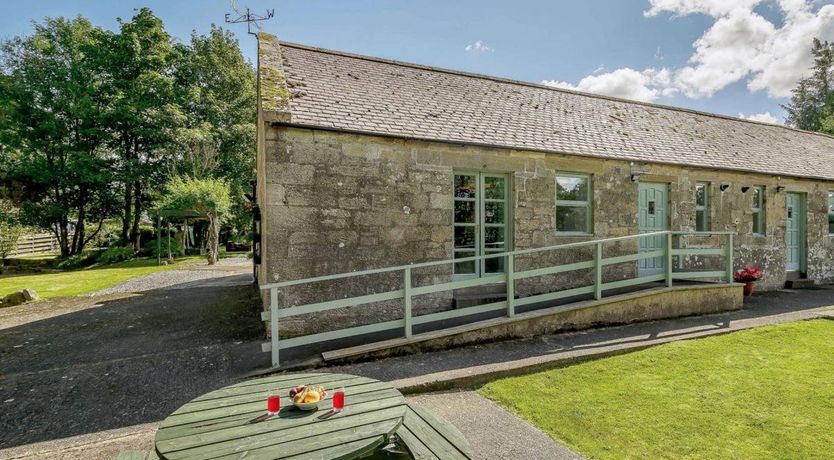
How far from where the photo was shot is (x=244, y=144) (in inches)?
1035

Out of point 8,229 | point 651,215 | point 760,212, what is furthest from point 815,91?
point 8,229

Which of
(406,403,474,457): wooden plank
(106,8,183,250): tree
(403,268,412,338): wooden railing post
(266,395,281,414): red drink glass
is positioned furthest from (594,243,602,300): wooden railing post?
(106,8,183,250): tree

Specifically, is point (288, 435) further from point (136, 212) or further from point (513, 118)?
point (136, 212)

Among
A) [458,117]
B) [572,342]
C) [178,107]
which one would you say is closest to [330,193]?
[458,117]

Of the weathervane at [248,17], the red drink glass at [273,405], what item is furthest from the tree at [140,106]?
the red drink glass at [273,405]

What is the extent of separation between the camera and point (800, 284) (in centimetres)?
1063

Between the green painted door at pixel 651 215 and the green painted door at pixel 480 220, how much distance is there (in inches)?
147

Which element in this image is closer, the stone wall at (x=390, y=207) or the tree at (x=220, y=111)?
the stone wall at (x=390, y=207)

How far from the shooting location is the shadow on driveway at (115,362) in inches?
147

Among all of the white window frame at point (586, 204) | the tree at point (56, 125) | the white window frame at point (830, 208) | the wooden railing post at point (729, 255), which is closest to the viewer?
the wooden railing post at point (729, 255)

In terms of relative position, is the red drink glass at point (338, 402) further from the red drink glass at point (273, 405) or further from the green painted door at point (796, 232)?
the green painted door at point (796, 232)

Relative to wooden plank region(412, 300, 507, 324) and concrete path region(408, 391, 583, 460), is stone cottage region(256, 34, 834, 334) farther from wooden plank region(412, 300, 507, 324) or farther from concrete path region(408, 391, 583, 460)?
concrete path region(408, 391, 583, 460)

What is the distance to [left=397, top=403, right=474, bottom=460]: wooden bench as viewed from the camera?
8.09 feet

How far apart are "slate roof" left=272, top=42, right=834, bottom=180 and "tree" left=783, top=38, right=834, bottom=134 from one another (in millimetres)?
30407
